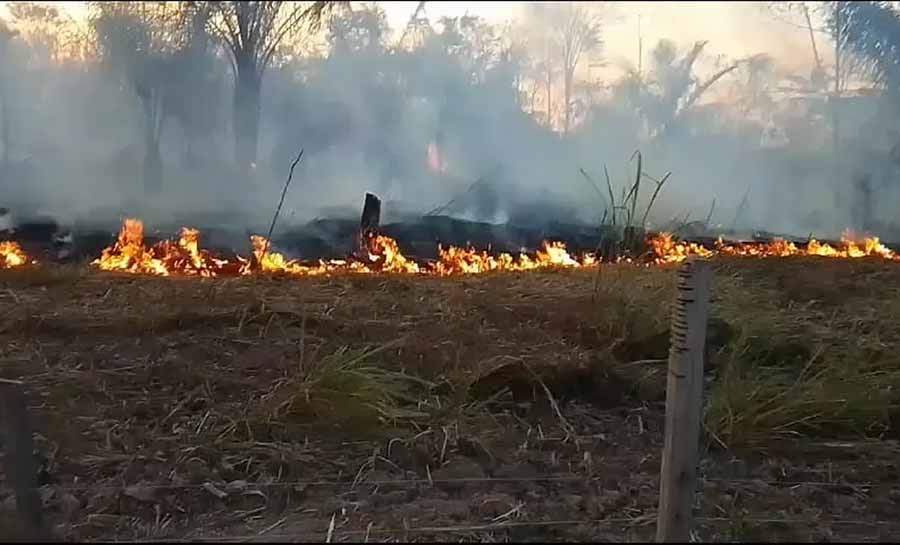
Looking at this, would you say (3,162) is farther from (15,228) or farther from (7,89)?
(15,228)

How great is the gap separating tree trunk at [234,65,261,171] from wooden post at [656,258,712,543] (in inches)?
301

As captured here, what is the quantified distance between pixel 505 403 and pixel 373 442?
1.87 feet

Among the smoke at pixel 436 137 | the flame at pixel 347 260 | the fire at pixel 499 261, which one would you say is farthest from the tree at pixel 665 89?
the fire at pixel 499 261

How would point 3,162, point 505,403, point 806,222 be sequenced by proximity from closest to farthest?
point 505,403 → point 3,162 → point 806,222

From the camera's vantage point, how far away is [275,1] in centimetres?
846

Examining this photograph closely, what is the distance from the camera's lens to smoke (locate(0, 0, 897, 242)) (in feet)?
28.9

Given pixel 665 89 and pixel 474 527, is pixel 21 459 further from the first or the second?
Result: pixel 665 89

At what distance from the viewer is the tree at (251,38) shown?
329 inches

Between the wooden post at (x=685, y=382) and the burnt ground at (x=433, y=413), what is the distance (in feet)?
1.08

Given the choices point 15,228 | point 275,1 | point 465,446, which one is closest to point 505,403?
point 465,446

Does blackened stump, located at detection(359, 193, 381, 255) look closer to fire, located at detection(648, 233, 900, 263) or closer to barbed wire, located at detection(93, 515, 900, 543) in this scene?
fire, located at detection(648, 233, 900, 263)

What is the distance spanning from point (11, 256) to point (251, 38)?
3243 mm

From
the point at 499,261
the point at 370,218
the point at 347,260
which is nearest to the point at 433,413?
the point at 347,260

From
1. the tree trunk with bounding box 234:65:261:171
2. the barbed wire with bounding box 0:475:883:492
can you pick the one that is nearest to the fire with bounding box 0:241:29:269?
the tree trunk with bounding box 234:65:261:171
